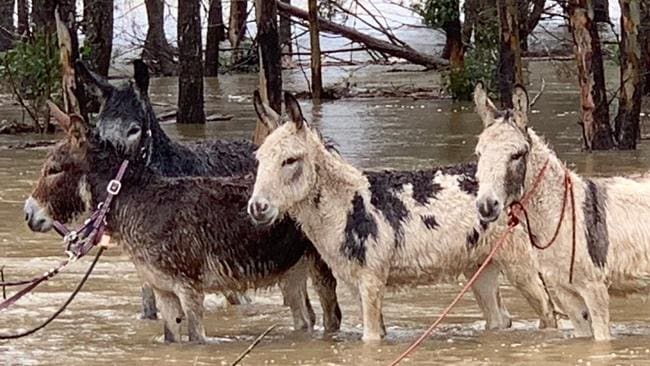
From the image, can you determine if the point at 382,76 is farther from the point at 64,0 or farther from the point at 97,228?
the point at 97,228

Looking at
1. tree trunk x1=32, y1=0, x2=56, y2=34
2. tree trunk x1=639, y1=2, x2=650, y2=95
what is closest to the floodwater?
tree trunk x1=639, y1=2, x2=650, y2=95

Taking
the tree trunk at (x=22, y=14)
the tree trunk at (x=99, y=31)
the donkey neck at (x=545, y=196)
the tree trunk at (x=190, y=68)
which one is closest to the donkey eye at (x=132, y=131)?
the donkey neck at (x=545, y=196)

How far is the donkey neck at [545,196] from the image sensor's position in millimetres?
9797

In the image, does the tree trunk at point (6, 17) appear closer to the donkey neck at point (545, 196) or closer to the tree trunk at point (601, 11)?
the tree trunk at point (601, 11)

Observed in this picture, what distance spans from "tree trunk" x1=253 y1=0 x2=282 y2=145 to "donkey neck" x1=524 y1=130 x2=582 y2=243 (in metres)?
10.1

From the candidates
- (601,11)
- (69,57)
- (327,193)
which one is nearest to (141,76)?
(327,193)

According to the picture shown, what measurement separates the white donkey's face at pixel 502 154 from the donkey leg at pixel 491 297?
122 centimetres

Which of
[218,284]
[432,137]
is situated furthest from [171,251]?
[432,137]

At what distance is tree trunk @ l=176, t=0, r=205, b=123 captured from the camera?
2614 cm

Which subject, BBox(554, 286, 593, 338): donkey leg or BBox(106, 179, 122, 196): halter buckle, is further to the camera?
BBox(106, 179, 122, 196): halter buckle

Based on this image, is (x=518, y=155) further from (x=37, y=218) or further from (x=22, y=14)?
(x=22, y=14)

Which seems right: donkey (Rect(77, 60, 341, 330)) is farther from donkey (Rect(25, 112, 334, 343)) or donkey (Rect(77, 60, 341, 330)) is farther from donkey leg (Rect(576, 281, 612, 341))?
donkey leg (Rect(576, 281, 612, 341))

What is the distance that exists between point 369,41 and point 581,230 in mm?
22479

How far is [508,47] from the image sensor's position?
22.1 m
